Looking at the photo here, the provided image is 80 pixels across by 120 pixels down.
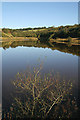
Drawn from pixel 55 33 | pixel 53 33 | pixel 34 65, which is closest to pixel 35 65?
pixel 34 65

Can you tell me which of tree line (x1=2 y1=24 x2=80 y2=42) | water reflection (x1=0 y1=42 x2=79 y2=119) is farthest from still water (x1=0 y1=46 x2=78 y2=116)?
tree line (x1=2 y1=24 x2=80 y2=42)

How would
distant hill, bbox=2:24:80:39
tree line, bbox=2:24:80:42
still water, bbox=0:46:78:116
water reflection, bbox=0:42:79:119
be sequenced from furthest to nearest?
tree line, bbox=2:24:80:42, distant hill, bbox=2:24:80:39, still water, bbox=0:46:78:116, water reflection, bbox=0:42:79:119

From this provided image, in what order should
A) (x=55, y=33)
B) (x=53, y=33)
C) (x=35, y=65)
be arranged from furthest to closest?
(x=53, y=33) < (x=55, y=33) < (x=35, y=65)

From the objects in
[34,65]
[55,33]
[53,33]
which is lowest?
[34,65]

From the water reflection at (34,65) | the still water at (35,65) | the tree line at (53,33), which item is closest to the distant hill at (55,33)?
the tree line at (53,33)

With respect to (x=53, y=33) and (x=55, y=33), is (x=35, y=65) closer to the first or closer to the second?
(x=55, y=33)

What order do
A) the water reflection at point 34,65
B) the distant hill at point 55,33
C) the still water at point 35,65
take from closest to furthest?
the water reflection at point 34,65 < the still water at point 35,65 < the distant hill at point 55,33

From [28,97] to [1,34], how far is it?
78166mm

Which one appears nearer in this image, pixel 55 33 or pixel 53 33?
pixel 55 33

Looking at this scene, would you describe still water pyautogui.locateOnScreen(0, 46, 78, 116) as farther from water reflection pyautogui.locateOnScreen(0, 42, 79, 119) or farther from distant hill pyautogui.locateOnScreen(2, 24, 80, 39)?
distant hill pyautogui.locateOnScreen(2, 24, 80, 39)

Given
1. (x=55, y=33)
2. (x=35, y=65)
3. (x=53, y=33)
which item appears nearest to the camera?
(x=35, y=65)

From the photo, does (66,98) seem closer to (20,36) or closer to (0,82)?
(0,82)

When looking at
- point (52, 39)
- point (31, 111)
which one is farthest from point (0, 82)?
point (52, 39)

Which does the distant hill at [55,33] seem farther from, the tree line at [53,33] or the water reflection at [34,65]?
the water reflection at [34,65]
